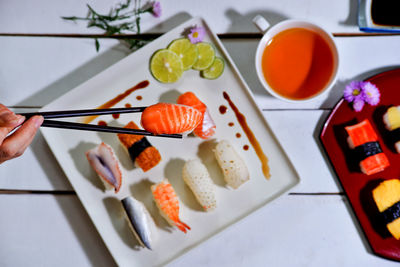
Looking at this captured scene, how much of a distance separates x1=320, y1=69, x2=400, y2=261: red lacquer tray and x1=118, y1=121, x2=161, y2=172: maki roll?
85 cm

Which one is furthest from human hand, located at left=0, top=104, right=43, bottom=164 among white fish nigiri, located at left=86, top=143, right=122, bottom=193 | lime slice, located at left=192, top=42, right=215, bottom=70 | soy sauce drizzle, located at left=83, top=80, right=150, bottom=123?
lime slice, located at left=192, top=42, right=215, bottom=70

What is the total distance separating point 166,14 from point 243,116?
691mm

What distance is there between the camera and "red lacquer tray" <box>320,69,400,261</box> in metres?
1.72

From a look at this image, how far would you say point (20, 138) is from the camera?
3.60ft

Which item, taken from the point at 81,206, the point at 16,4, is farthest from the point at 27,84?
the point at 81,206

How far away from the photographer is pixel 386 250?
5.62 ft

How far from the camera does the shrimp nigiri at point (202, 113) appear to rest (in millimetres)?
1668

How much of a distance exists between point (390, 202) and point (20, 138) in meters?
1.64

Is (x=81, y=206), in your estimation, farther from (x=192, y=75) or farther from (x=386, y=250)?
(x=386, y=250)

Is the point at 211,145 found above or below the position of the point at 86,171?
below

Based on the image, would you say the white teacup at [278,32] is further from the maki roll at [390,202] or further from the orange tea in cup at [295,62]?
the maki roll at [390,202]

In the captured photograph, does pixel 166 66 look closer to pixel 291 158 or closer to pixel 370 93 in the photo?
pixel 291 158

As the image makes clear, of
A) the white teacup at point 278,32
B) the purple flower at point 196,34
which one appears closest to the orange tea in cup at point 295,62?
the white teacup at point 278,32

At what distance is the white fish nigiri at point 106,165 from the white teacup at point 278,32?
809mm
